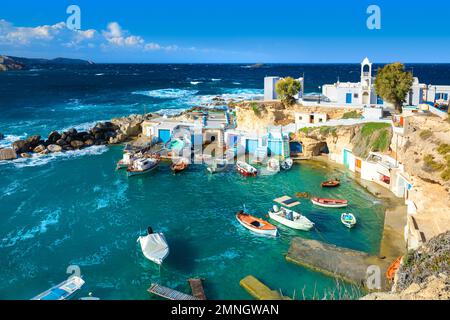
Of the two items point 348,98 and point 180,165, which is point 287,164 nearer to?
point 180,165

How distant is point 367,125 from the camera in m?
46.3

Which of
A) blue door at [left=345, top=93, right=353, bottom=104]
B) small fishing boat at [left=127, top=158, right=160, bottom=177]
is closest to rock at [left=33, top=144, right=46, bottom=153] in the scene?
small fishing boat at [left=127, top=158, right=160, bottom=177]

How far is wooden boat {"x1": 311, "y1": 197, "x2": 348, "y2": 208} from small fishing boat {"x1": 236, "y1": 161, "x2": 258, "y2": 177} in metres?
10.2

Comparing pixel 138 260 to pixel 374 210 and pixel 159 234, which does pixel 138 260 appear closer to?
pixel 159 234

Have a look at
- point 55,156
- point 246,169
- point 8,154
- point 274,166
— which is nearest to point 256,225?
point 246,169

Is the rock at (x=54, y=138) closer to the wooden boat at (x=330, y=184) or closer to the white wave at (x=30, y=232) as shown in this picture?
the white wave at (x=30, y=232)

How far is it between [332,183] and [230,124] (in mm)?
23835

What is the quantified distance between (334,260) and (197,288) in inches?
380

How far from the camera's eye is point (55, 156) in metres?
54.0

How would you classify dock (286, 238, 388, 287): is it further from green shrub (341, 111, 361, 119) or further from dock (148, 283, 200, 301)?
green shrub (341, 111, 361, 119)

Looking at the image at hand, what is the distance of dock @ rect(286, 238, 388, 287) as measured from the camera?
24.6 m

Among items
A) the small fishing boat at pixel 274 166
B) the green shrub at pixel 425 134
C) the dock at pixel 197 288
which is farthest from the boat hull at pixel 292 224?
the small fishing boat at pixel 274 166

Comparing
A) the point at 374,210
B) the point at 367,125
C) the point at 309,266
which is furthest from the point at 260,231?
the point at 367,125

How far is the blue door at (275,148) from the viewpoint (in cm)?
5069
